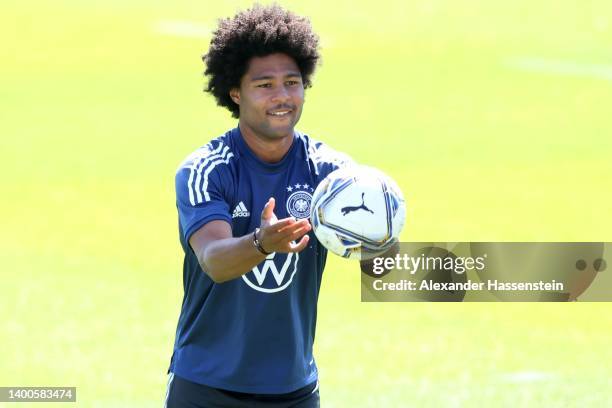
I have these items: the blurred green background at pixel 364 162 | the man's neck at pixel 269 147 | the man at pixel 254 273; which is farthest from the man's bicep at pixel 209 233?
the blurred green background at pixel 364 162

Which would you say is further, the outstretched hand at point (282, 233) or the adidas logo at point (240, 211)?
the adidas logo at point (240, 211)

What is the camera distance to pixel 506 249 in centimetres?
1234

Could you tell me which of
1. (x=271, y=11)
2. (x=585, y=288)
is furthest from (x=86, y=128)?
(x=271, y=11)

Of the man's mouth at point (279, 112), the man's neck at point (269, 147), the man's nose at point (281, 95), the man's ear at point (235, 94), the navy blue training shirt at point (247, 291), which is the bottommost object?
the navy blue training shirt at point (247, 291)

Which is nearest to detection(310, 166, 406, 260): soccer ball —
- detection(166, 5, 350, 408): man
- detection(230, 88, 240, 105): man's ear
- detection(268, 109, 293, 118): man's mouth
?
detection(166, 5, 350, 408): man

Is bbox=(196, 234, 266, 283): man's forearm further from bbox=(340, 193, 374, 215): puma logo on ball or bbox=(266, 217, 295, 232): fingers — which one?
bbox=(340, 193, 374, 215): puma logo on ball

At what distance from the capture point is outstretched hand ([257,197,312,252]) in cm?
481

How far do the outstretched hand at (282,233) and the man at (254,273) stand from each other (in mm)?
498

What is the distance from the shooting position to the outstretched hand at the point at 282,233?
481cm

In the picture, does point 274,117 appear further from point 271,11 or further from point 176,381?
point 176,381

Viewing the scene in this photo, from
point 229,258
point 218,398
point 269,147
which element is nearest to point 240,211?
point 269,147

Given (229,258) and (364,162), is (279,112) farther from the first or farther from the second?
(364,162)

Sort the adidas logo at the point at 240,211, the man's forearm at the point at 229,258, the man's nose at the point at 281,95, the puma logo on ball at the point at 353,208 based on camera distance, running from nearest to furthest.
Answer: the man's forearm at the point at 229,258 < the puma logo on ball at the point at 353,208 < the adidas logo at the point at 240,211 < the man's nose at the point at 281,95

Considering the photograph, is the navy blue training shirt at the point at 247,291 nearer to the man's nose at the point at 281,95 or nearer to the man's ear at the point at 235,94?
the man's nose at the point at 281,95
